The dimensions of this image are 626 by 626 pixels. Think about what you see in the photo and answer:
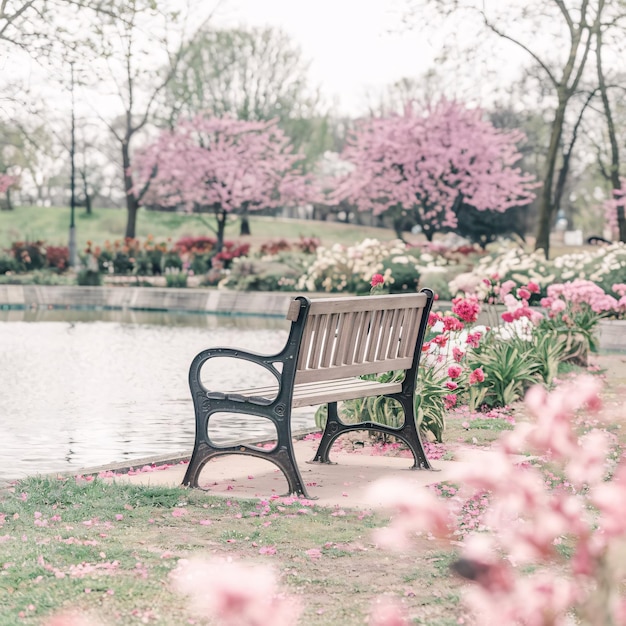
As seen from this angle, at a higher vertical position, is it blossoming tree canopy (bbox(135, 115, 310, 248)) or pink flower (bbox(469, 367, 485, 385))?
blossoming tree canopy (bbox(135, 115, 310, 248))

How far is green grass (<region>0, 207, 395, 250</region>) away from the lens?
2339 inches

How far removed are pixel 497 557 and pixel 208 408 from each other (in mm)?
2274

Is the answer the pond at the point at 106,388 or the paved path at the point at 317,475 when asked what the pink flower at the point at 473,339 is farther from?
the paved path at the point at 317,475

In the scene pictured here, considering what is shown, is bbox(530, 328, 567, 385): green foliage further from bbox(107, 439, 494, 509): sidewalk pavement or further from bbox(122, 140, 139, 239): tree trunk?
bbox(122, 140, 139, 239): tree trunk

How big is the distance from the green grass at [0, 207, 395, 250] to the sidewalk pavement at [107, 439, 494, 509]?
49.8 m

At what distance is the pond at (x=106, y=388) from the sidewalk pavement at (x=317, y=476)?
18.8 inches

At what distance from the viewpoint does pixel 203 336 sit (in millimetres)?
20500

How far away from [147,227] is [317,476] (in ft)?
179

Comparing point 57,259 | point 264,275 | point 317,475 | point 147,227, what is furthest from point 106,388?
point 147,227

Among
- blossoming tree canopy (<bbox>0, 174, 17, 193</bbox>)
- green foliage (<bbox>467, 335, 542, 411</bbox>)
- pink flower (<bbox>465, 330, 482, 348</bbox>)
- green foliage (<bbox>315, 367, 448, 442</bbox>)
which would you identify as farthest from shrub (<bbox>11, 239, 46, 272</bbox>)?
green foliage (<bbox>315, 367, 448, 442</bbox>)

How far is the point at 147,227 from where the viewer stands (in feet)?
200

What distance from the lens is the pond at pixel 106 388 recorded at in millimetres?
8797

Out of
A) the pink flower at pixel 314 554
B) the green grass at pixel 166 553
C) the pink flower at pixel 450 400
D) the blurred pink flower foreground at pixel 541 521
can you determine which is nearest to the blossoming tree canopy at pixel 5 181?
the pink flower at pixel 450 400

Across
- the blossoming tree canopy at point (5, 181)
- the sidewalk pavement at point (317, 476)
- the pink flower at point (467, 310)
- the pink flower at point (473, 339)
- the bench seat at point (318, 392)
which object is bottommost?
the sidewalk pavement at point (317, 476)
